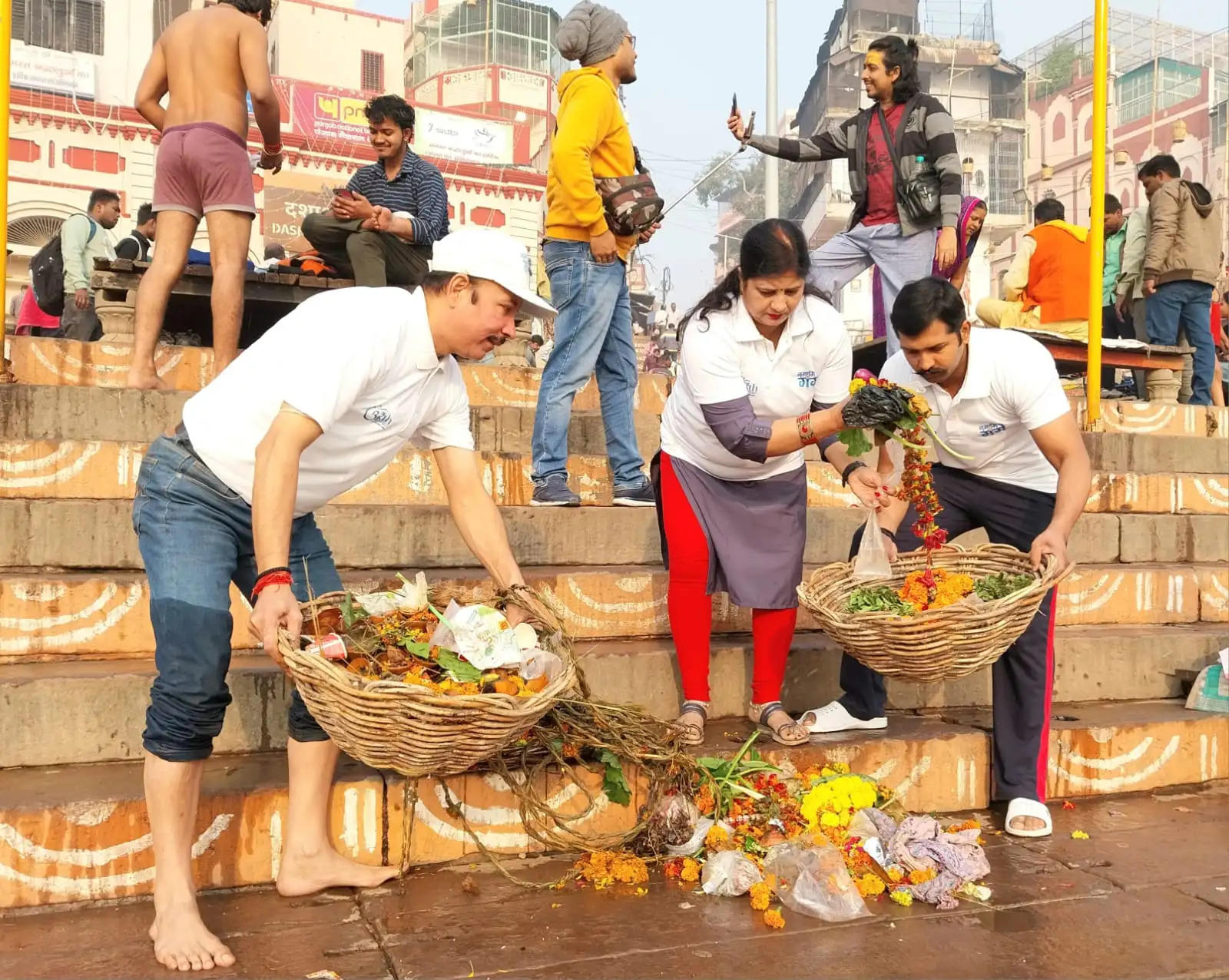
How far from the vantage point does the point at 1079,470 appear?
11.8ft

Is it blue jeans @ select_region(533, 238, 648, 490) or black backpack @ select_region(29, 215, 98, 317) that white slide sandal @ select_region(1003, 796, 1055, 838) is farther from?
black backpack @ select_region(29, 215, 98, 317)

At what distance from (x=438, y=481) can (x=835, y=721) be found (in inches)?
84.9

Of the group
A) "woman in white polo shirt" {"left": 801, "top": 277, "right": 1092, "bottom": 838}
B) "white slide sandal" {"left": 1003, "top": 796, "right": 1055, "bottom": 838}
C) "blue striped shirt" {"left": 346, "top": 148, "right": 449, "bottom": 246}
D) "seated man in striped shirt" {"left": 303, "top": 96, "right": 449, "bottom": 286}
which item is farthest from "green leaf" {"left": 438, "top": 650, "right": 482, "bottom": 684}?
"blue striped shirt" {"left": 346, "top": 148, "right": 449, "bottom": 246}

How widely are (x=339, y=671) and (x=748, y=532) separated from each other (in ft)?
5.96

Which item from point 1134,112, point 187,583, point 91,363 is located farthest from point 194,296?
point 1134,112

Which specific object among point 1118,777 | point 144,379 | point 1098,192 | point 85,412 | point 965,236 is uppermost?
point 1098,192

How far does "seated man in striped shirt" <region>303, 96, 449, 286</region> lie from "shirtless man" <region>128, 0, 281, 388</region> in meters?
1.05

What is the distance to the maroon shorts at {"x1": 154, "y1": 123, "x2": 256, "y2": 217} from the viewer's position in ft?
15.8

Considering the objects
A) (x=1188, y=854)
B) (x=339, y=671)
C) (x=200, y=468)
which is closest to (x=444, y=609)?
(x=339, y=671)

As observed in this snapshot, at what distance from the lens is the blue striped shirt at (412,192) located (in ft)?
20.4

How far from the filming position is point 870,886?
10.2 ft


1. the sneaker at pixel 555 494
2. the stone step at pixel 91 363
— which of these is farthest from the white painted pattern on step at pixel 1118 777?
the stone step at pixel 91 363

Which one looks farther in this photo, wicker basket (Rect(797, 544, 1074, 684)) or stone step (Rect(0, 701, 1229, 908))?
wicker basket (Rect(797, 544, 1074, 684))

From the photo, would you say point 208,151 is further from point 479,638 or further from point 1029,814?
point 1029,814
